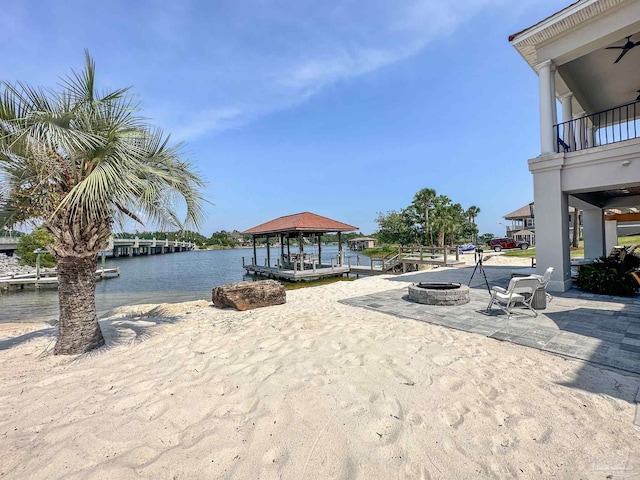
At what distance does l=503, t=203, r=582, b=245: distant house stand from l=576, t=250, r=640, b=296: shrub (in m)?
4.88

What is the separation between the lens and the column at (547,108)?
7.98m

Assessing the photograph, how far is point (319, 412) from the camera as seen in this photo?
2576mm

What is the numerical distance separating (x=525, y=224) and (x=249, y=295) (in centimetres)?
4703

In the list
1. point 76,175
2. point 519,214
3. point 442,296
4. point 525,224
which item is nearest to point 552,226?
point 442,296

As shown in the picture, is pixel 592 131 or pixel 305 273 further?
pixel 305 273

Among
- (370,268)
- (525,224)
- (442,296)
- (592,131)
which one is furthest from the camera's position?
(525,224)

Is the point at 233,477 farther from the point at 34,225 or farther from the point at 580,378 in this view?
the point at 34,225

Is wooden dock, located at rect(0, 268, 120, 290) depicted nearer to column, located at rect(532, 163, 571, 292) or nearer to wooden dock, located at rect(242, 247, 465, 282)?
wooden dock, located at rect(242, 247, 465, 282)

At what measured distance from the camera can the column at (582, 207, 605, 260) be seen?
38.3 ft

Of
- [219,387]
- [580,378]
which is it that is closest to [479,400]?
[580,378]

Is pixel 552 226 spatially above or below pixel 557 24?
below

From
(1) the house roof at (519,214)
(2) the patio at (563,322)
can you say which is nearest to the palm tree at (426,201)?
(1) the house roof at (519,214)

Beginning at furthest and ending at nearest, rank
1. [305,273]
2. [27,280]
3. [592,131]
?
1. [27,280]
2. [305,273]
3. [592,131]

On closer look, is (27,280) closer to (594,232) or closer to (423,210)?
(594,232)
